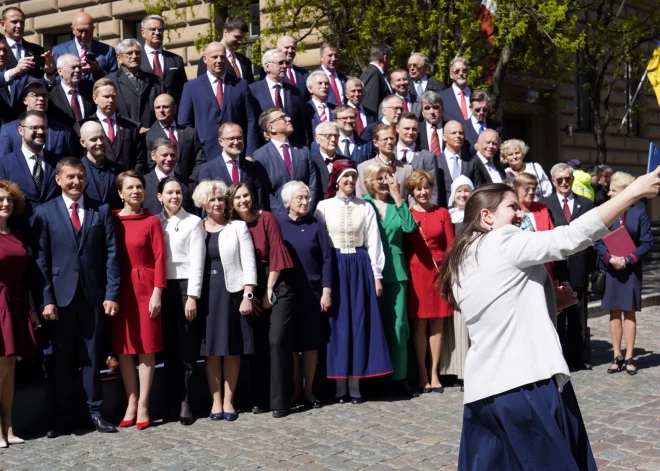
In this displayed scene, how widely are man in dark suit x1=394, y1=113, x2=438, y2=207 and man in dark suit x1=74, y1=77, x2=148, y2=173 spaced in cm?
254

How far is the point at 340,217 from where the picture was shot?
9461 millimetres

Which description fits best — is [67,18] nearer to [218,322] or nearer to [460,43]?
[460,43]

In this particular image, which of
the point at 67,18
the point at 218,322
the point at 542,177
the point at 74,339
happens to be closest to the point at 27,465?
the point at 74,339

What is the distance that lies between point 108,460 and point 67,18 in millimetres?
18058

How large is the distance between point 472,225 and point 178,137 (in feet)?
18.2

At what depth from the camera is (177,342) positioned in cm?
884

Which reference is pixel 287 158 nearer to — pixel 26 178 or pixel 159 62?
pixel 159 62

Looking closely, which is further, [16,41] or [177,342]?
[16,41]

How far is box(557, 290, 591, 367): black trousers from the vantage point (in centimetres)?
1086

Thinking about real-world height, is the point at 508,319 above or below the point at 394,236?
below

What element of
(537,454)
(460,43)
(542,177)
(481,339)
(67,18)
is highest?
(67,18)

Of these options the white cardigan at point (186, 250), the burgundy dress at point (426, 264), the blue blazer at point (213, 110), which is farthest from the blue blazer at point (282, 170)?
the white cardigan at point (186, 250)

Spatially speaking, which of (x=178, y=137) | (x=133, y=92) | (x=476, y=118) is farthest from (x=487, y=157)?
(x=133, y=92)

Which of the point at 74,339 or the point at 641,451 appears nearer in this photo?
the point at 641,451
